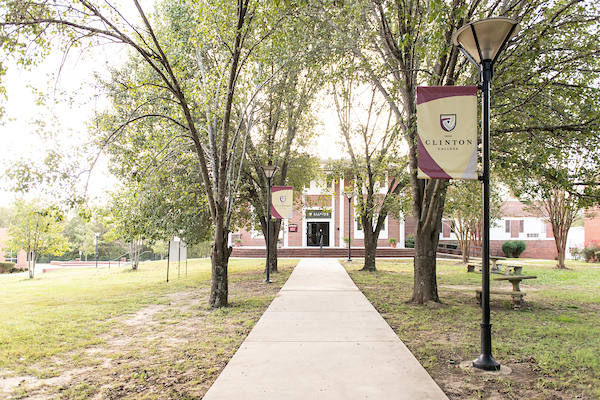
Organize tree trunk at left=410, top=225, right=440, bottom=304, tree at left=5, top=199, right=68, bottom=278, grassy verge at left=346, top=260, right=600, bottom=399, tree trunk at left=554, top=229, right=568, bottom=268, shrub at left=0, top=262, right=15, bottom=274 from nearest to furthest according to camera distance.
Answer: 1. grassy verge at left=346, top=260, right=600, bottom=399
2. tree trunk at left=410, top=225, right=440, bottom=304
3. tree trunk at left=554, top=229, right=568, bottom=268
4. tree at left=5, top=199, right=68, bottom=278
5. shrub at left=0, top=262, right=15, bottom=274

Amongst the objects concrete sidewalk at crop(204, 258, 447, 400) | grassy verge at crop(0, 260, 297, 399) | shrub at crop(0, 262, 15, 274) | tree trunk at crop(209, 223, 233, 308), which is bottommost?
shrub at crop(0, 262, 15, 274)

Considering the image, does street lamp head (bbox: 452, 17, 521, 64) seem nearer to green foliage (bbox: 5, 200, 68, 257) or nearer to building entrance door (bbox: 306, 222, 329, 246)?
green foliage (bbox: 5, 200, 68, 257)

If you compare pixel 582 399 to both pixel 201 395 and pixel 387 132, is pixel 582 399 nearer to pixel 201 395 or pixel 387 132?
pixel 201 395

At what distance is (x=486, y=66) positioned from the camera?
17.0 feet

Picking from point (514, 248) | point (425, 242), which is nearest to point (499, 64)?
point (425, 242)

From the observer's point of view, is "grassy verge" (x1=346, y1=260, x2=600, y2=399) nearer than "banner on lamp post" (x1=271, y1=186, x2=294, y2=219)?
Yes

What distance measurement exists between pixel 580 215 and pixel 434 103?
26.0 metres

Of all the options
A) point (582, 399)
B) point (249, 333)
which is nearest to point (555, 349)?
point (582, 399)

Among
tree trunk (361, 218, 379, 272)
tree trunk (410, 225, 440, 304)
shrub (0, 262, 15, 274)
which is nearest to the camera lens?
tree trunk (410, 225, 440, 304)

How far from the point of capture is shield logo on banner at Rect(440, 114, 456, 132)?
17.9ft

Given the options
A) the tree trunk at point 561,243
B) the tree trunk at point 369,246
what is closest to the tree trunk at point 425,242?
the tree trunk at point 369,246

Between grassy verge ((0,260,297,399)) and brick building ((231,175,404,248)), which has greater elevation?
brick building ((231,175,404,248))

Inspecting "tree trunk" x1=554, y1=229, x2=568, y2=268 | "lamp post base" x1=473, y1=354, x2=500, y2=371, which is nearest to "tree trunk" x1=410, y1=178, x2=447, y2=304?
"lamp post base" x1=473, y1=354, x2=500, y2=371

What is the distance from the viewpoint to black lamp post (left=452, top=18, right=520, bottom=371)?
Result: 15.9 feet
